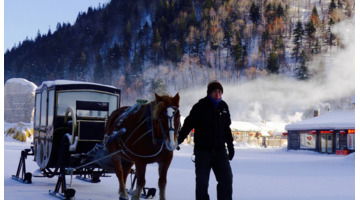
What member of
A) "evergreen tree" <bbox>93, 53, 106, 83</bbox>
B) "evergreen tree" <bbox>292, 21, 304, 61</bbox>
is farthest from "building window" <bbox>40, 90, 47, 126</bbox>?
"evergreen tree" <bbox>93, 53, 106, 83</bbox>

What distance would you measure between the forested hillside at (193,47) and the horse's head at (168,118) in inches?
3119

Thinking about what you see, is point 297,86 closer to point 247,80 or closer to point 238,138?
point 247,80

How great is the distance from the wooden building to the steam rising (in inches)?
1474

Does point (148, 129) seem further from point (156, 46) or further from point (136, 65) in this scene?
point (156, 46)

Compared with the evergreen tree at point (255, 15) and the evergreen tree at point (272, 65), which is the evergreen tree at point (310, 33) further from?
the evergreen tree at point (255, 15)

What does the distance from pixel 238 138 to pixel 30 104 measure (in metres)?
27.4

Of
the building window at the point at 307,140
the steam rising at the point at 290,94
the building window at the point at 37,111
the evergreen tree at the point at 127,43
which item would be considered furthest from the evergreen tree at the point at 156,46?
the building window at the point at 37,111

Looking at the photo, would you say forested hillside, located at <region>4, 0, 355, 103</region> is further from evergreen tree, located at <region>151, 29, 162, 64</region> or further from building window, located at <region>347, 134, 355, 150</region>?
building window, located at <region>347, 134, 355, 150</region>

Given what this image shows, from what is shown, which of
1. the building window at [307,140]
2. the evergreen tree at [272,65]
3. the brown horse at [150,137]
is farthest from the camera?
the evergreen tree at [272,65]

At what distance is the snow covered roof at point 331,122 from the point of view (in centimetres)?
3634

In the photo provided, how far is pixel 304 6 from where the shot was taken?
122812 mm

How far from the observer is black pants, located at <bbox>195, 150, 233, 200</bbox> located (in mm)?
5988

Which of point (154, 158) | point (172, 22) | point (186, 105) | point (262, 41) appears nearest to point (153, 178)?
point (154, 158)

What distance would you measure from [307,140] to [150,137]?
116 feet
